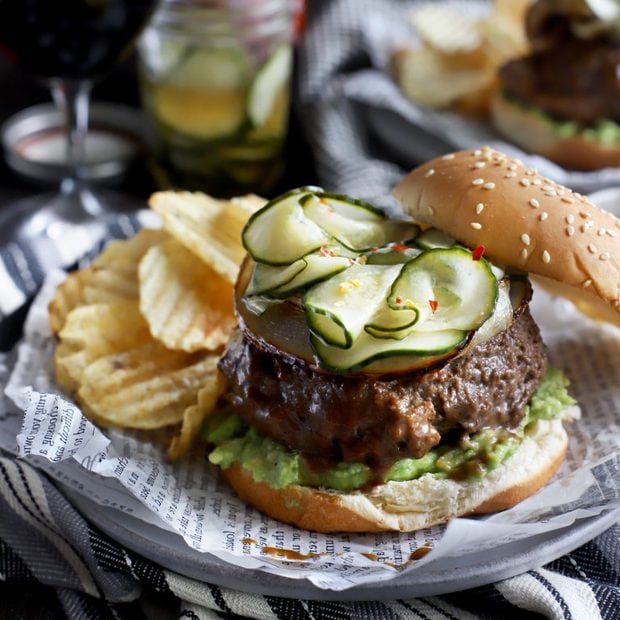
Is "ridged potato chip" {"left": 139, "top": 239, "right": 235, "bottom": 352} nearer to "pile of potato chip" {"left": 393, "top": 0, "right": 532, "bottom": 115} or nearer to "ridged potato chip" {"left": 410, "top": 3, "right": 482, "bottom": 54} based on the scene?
"pile of potato chip" {"left": 393, "top": 0, "right": 532, "bottom": 115}

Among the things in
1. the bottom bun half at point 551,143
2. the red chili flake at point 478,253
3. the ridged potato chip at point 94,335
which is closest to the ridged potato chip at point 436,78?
the bottom bun half at point 551,143

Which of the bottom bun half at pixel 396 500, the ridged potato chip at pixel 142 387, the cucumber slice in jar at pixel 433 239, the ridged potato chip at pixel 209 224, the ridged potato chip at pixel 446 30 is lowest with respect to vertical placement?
the ridged potato chip at pixel 446 30

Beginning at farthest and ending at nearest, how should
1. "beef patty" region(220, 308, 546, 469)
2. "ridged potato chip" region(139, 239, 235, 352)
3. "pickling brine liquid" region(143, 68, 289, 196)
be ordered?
"pickling brine liquid" region(143, 68, 289, 196)
"ridged potato chip" region(139, 239, 235, 352)
"beef patty" region(220, 308, 546, 469)

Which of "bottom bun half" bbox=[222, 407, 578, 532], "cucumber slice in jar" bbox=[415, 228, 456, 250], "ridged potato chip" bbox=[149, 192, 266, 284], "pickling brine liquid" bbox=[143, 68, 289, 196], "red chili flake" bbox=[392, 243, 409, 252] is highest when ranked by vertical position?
"red chili flake" bbox=[392, 243, 409, 252]

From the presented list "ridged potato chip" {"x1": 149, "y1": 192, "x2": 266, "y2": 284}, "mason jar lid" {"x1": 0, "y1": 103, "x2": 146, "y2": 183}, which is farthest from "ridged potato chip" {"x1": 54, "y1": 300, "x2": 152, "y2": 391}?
"mason jar lid" {"x1": 0, "y1": 103, "x2": 146, "y2": 183}

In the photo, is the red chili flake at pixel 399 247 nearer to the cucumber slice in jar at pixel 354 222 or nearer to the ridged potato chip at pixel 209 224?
the cucumber slice in jar at pixel 354 222

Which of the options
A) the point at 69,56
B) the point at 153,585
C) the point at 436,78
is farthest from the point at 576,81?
the point at 153,585

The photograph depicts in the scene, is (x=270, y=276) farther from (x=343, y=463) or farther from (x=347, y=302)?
(x=343, y=463)
